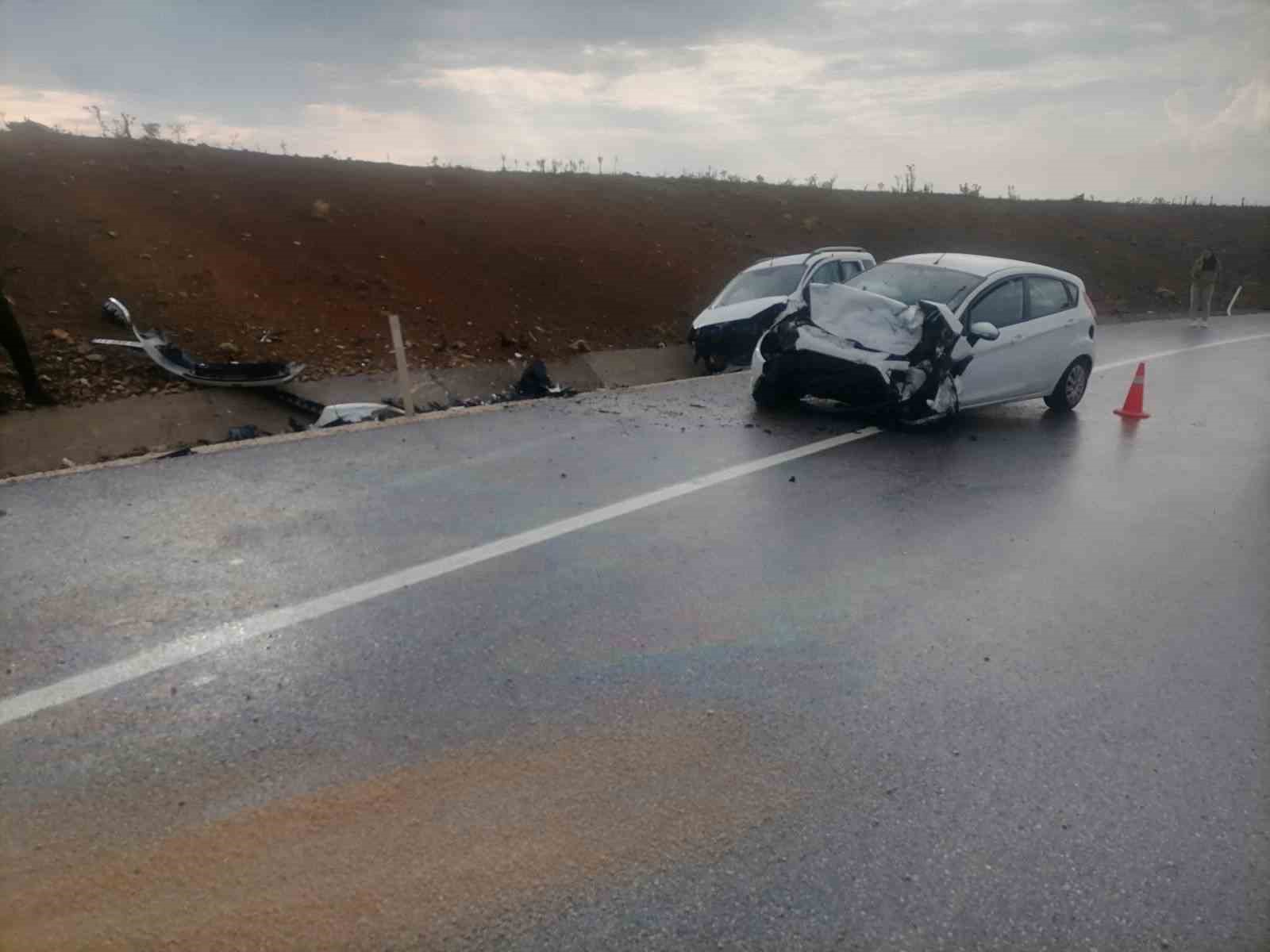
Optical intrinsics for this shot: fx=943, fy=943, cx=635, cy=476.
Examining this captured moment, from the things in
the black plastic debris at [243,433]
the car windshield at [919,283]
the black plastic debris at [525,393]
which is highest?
the car windshield at [919,283]

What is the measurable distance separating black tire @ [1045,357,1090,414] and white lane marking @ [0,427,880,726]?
19.3ft

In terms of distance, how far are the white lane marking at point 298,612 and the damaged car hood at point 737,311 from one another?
7.42m

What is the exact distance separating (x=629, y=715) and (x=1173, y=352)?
16.9 m

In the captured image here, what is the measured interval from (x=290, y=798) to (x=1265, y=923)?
3.35 meters

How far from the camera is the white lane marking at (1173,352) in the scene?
15.8 meters

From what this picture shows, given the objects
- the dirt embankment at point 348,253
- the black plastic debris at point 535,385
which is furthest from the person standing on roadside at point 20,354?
the black plastic debris at point 535,385

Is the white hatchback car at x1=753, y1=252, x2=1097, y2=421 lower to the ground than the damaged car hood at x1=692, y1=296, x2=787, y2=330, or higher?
higher

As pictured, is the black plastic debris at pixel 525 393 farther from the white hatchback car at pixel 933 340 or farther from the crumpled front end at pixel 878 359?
the crumpled front end at pixel 878 359

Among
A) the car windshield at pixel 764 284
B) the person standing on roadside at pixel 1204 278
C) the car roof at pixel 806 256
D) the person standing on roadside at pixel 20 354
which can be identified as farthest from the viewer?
the person standing on roadside at pixel 1204 278

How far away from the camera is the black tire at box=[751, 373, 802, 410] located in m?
10.9

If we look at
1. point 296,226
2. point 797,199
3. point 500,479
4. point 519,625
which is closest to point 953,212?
point 797,199

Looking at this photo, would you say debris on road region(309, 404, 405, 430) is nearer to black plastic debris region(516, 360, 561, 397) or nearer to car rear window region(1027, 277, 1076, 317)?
black plastic debris region(516, 360, 561, 397)

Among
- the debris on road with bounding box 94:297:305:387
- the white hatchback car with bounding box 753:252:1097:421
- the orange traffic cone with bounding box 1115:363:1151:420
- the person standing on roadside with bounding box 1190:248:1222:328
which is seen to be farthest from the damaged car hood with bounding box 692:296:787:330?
the person standing on roadside with bounding box 1190:248:1222:328

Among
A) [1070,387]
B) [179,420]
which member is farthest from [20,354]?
[1070,387]
